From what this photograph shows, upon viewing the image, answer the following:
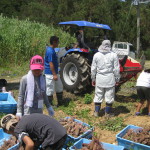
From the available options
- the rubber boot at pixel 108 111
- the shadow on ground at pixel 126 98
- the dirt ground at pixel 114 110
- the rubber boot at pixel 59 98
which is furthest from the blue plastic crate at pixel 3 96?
the shadow on ground at pixel 126 98

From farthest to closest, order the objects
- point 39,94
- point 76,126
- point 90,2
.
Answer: point 90,2 < point 76,126 < point 39,94

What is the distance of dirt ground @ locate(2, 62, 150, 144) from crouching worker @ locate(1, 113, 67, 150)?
5.47 ft

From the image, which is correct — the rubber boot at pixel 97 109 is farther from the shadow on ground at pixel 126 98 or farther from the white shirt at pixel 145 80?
the shadow on ground at pixel 126 98

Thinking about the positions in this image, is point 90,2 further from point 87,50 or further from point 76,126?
point 76,126

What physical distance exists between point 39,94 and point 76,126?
94cm

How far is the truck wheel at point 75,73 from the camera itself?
21.8ft

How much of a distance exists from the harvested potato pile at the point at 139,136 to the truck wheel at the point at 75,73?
9.07 feet

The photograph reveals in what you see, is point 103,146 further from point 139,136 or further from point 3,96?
point 3,96

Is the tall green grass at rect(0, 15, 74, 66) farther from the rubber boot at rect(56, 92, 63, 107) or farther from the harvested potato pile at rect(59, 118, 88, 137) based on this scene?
the harvested potato pile at rect(59, 118, 88, 137)

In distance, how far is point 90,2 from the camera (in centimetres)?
2448

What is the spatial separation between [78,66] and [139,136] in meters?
3.18

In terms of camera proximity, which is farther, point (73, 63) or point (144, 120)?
point (73, 63)

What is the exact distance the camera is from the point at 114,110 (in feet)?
19.5

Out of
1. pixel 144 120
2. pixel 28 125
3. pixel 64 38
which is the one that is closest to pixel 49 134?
pixel 28 125
